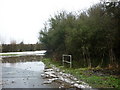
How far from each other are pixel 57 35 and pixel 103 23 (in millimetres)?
8061

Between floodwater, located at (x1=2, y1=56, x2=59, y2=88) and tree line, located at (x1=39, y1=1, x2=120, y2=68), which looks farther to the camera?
tree line, located at (x1=39, y1=1, x2=120, y2=68)

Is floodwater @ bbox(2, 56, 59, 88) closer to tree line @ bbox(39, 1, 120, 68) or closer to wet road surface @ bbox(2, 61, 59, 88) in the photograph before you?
wet road surface @ bbox(2, 61, 59, 88)

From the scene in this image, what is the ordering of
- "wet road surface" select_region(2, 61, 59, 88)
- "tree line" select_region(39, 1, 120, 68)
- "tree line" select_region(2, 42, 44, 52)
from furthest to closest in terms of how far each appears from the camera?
"tree line" select_region(2, 42, 44, 52), "tree line" select_region(39, 1, 120, 68), "wet road surface" select_region(2, 61, 59, 88)

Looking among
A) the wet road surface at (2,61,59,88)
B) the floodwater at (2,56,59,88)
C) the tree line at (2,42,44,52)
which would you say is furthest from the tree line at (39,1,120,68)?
the tree line at (2,42,44,52)

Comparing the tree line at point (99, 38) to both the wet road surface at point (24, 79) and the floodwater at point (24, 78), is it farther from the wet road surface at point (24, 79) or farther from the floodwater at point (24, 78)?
the wet road surface at point (24, 79)

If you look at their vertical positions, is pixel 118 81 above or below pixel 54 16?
below

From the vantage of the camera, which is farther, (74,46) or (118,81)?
(74,46)

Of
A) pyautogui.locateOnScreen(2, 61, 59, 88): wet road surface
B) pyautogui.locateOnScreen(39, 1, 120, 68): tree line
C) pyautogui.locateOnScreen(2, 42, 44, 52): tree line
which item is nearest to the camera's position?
pyautogui.locateOnScreen(2, 61, 59, 88): wet road surface

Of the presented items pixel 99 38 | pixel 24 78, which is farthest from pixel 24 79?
Result: pixel 99 38

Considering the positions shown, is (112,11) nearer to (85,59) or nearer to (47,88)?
(85,59)

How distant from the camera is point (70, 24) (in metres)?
19.8

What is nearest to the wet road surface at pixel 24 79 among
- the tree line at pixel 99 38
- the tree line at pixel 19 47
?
the tree line at pixel 99 38

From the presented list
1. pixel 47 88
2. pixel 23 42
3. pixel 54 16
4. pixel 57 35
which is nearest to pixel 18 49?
pixel 23 42

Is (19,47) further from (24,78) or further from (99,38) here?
(24,78)
